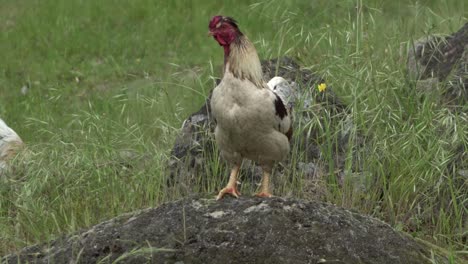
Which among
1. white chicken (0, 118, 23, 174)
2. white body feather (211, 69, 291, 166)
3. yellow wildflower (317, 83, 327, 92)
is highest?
white body feather (211, 69, 291, 166)

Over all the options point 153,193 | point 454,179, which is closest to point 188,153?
point 153,193

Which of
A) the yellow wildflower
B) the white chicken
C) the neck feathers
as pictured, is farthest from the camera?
the white chicken

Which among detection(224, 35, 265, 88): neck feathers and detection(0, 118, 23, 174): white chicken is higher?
detection(224, 35, 265, 88): neck feathers

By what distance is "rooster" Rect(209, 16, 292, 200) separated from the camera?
15.6ft

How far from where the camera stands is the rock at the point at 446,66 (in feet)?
22.4

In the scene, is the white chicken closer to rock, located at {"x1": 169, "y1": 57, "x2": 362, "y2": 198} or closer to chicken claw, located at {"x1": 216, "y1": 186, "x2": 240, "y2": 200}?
rock, located at {"x1": 169, "y1": 57, "x2": 362, "y2": 198}

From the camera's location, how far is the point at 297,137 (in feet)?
20.4

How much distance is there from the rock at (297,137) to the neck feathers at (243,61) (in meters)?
1.16

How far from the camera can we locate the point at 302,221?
14.4 feet

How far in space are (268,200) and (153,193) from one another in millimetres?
1762

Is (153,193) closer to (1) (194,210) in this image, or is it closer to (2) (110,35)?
(1) (194,210)

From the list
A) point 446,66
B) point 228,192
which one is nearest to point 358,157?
point 228,192

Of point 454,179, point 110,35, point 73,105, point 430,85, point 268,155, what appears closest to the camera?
point 268,155

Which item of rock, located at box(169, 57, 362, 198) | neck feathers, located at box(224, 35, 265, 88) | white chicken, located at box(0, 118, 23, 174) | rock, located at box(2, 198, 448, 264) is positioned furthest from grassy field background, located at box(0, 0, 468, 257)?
neck feathers, located at box(224, 35, 265, 88)
